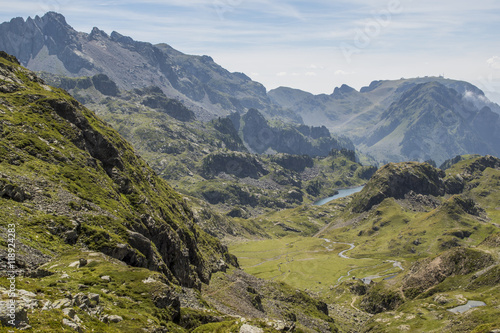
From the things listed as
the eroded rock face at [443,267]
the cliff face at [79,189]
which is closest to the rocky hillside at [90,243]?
the cliff face at [79,189]

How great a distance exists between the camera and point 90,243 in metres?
76.2

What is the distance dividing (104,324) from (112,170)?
81.1 meters

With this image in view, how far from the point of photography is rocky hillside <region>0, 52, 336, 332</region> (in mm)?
49562

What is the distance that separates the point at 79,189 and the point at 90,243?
23345mm

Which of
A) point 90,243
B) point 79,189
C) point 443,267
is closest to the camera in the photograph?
point 90,243

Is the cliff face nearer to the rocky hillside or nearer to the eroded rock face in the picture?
the rocky hillside

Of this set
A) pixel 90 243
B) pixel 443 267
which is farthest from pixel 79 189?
pixel 443 267

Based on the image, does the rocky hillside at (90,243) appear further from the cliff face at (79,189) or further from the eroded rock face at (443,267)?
the eroded rock face at (443,267)

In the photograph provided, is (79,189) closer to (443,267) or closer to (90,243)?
(90,243)

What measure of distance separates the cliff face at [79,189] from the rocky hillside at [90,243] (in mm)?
318

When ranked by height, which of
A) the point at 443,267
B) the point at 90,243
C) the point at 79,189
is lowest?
the point at 443,267

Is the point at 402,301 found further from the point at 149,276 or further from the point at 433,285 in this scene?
the point at 149,276

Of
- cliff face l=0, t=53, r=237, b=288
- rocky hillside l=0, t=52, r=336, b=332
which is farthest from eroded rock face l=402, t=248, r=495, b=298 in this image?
cliff face l=0, t=53, r=237, b=288

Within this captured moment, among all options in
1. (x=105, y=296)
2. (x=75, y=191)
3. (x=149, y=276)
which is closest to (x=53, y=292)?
(x=105, y=296)
